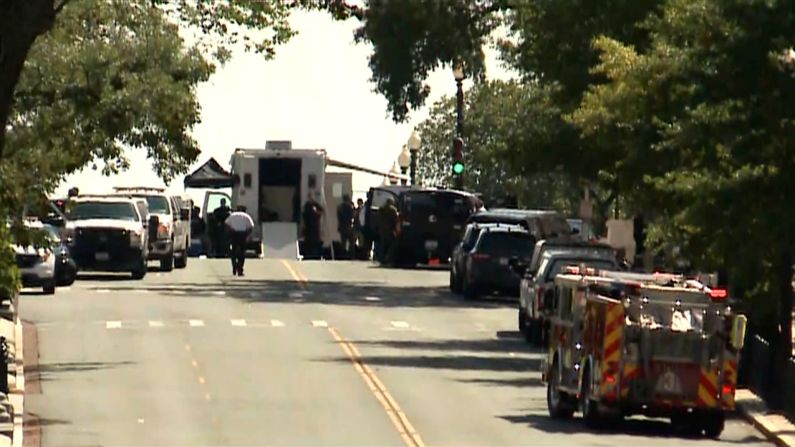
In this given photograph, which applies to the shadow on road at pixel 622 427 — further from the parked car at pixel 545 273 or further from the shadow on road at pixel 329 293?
the shadow on road at pixel 329 293

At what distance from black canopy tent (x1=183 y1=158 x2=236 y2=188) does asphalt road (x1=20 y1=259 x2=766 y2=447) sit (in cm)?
2753

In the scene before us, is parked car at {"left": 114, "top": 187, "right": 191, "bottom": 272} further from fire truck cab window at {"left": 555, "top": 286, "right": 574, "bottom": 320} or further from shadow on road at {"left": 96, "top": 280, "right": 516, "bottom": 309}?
fire truck cab window at {"left": 555, "top": 286, "right": 574, "bottom": 320}

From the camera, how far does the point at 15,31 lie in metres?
25.5

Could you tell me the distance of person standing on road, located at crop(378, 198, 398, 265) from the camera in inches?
2394

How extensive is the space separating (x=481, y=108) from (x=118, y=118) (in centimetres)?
5223

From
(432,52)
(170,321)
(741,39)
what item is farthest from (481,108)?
(741,39)

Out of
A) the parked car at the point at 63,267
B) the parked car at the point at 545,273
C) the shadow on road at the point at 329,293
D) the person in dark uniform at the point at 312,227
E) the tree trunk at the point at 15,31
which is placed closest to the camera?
the tree trunk at the point at 15,31

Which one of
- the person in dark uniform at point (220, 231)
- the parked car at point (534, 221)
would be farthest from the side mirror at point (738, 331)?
the person in dark uniform at point (220, 231)

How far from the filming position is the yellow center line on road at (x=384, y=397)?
2534 centimetres

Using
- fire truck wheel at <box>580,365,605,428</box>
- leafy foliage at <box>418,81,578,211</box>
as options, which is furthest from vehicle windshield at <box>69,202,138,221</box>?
fire truck wheel at <box>580,365,605,428</box>

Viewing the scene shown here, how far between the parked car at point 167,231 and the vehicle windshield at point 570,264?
20101mm

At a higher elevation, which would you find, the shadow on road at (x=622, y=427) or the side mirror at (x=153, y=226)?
the side mirror at (x=153, y=226)

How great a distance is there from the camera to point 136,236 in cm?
5341

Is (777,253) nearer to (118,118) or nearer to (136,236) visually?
(118,118)
